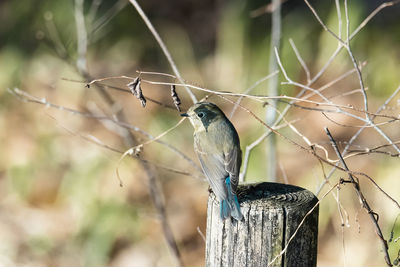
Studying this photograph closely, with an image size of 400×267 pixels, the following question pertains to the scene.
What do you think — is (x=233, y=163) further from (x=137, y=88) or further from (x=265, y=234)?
(x=137, y=88)

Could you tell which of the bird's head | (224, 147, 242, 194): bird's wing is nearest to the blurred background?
the bird's head

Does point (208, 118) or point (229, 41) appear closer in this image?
point (208, 118)

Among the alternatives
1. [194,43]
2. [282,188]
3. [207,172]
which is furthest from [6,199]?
→ [282,188]

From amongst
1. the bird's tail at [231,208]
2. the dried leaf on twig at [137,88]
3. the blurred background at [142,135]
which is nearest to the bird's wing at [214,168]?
the bird's tail at [231,208]

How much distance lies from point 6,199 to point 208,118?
312 cm

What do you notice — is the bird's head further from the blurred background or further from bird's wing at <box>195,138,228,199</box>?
the blurred background

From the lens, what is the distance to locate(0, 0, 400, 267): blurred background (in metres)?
4.53

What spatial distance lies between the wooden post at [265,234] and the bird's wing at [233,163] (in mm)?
284

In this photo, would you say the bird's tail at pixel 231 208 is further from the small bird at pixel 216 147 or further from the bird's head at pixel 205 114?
the bird's head at pixel 205 114

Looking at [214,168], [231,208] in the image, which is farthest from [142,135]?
[231,208]

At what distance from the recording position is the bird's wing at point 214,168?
2215 millimetres

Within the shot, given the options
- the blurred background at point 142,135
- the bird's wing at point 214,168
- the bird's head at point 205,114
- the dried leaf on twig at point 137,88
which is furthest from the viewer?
the blurred background at point 142,135

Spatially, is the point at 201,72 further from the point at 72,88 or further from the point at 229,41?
the point at 72,88

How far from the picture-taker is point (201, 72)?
240 inches
